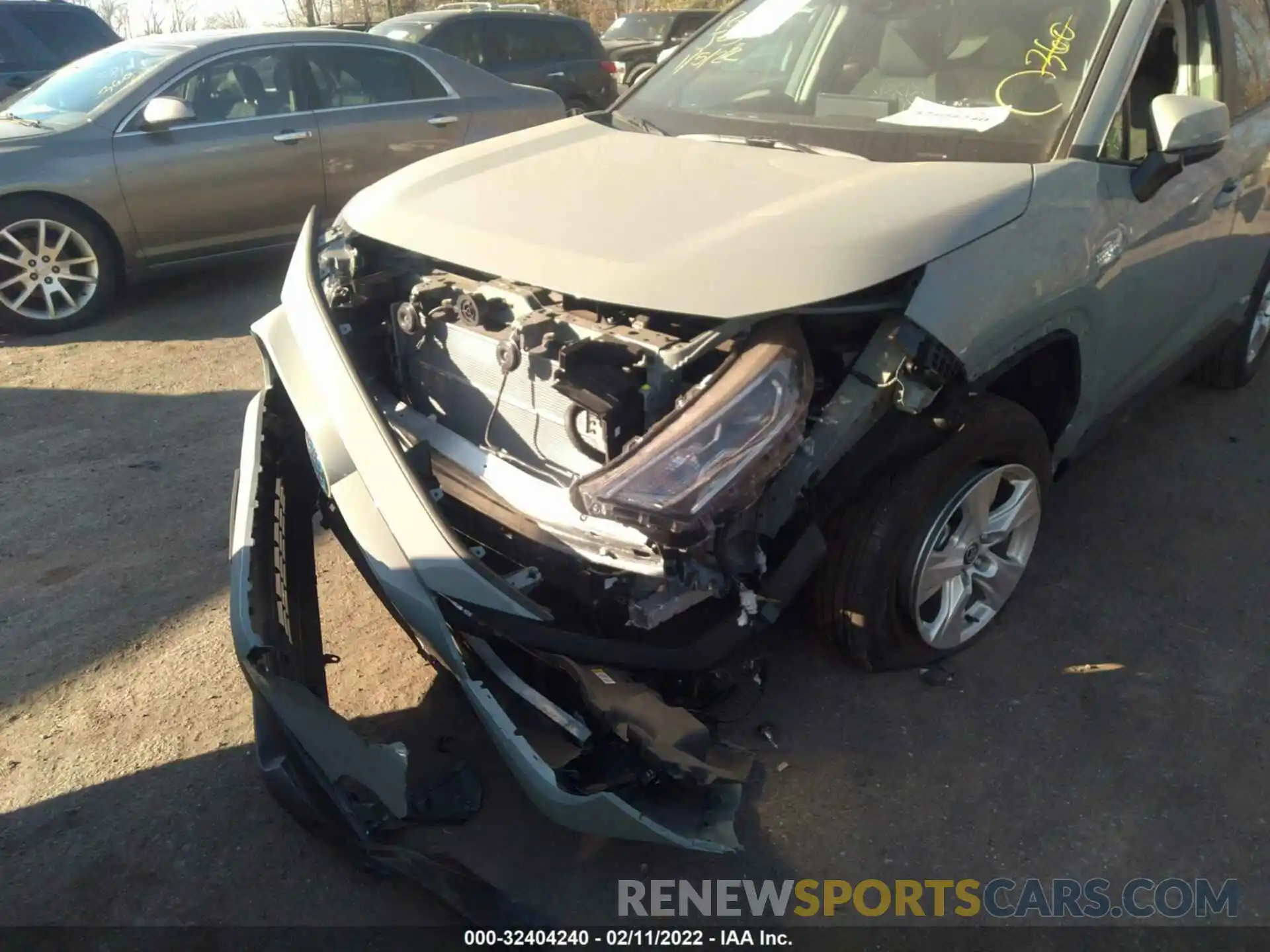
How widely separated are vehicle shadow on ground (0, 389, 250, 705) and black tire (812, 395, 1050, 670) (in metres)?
2.14

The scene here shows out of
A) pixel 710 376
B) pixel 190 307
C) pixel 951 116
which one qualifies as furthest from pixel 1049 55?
pixel 190 307

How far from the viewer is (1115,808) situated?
2.46 metres

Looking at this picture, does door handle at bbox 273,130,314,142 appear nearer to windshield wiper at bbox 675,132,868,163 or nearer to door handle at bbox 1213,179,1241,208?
windshield wiper at bbox 675,132,868,163

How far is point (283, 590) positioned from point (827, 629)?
148 centimetres

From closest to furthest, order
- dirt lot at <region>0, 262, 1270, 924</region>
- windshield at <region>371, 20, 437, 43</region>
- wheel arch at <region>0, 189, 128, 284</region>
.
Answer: dirt lot at <region>0, 262, 1270, 924</region> → wheel arch at <region>0, 189, 128, 284</region> → windshield at <region>371, 20, 437, 43</region>

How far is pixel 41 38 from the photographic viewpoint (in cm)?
867

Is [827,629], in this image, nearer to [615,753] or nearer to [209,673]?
[615,753]

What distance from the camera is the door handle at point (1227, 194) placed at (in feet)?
11.0

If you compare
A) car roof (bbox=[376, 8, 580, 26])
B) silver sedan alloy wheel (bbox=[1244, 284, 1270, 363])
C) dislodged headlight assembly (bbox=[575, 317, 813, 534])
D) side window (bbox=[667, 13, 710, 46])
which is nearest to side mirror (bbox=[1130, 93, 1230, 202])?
dislodged headlight assembly (bbox=[575, 317, 813, 534])

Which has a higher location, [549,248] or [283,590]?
[549,248]

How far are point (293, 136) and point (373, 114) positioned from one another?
24.5 inches

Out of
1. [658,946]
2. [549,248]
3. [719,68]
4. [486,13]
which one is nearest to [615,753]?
[658,946]

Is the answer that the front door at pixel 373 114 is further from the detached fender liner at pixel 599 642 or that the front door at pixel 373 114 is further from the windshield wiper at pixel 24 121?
the detached fender liner at pixel 599 642

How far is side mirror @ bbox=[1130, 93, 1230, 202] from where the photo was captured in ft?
8.79
